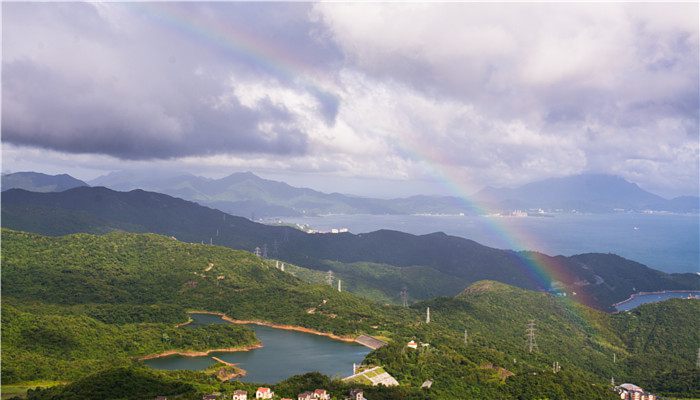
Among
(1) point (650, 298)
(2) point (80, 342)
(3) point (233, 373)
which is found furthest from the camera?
(1) point (650, 298)

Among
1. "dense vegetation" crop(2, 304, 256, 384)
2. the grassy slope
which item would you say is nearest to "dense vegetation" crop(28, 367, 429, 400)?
"dense vegetation" crop(2, 304, 256, 384)

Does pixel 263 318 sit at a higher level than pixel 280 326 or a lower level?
higher

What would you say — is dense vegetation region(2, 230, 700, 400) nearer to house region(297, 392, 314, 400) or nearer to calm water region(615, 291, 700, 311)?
house region(297, 392, 314, 400)

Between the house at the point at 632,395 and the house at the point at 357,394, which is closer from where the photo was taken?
the house at the point at 357,394

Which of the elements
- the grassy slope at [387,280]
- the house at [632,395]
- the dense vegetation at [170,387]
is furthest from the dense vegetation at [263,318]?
the grassy slope at [387,280]

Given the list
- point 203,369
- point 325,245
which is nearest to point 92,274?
point 203,369

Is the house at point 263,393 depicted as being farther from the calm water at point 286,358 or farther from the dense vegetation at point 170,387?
the calm water at point 286,358

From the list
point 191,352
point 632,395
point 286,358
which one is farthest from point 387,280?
point 632,395

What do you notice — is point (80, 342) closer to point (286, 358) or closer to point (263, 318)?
point (286, 358)
